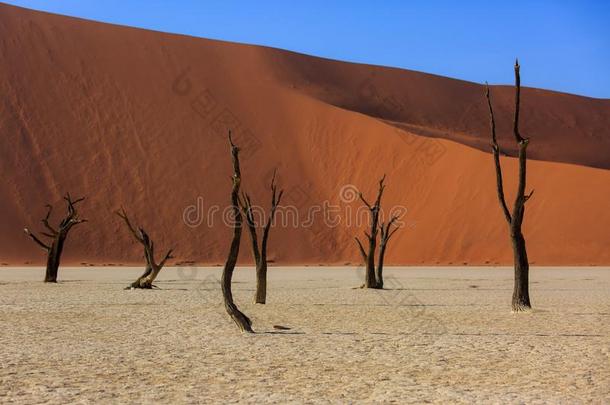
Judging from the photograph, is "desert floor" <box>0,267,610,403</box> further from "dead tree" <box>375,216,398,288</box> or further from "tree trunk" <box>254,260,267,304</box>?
"dead tree" <box>375,216,398,288</box>

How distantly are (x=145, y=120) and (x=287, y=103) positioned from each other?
469 inches

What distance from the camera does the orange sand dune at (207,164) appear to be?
44469 mm

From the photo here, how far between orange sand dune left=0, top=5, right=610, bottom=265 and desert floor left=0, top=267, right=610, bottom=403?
1076 inches

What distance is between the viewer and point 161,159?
5066 centimetres

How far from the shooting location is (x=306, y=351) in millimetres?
9625

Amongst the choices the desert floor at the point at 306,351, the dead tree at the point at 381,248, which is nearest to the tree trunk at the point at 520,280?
the desert floor at the point at 306,351

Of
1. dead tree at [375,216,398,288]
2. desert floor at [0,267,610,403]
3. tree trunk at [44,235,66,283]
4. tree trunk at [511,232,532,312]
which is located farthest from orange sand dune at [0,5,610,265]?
tree trunk at [511,232,532,312]

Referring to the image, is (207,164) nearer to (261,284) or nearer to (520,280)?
Answer: (261,284)

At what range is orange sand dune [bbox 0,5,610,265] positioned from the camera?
44469mm

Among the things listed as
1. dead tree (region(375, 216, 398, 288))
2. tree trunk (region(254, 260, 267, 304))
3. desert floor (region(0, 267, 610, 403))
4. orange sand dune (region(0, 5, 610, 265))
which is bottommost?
desert floor (region(0, 267, 610, 403))

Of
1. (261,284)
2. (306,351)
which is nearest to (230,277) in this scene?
(306,351)

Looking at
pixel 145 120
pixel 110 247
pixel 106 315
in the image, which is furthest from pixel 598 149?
pixel 106 315

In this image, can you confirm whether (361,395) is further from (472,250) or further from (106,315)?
(472,250)

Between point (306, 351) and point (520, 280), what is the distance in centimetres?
686
